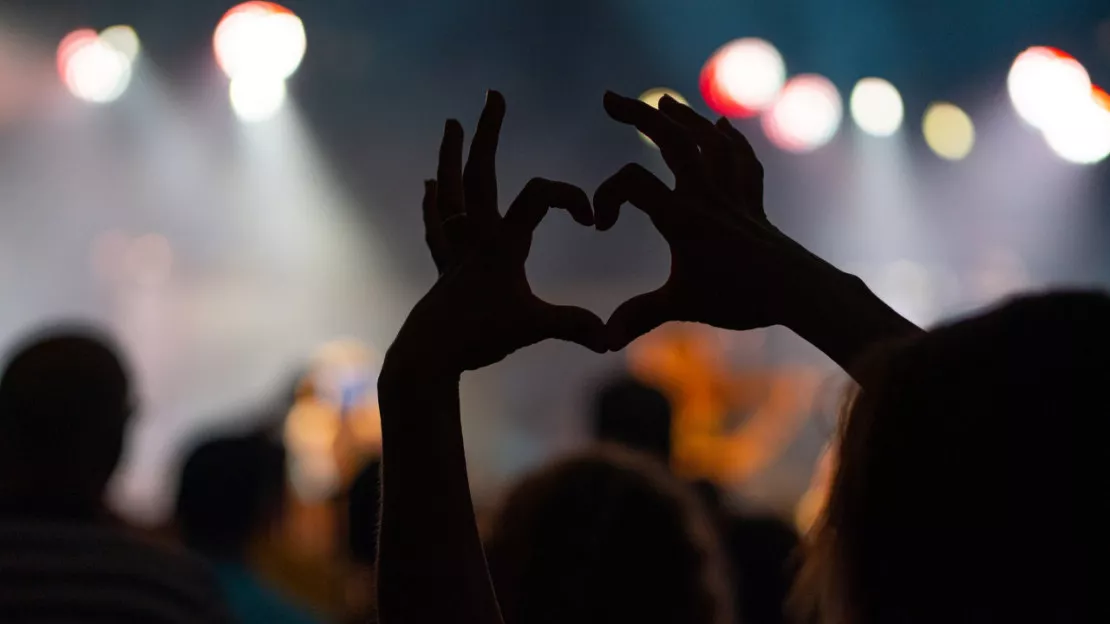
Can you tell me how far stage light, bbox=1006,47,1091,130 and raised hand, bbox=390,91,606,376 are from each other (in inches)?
180

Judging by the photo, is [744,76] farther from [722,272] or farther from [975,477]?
[975,477]

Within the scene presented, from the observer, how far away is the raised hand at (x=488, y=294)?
604 mm

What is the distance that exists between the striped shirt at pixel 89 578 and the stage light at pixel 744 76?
4.44 metres

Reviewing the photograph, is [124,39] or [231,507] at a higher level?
[124,39]

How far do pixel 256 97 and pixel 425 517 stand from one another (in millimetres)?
5354

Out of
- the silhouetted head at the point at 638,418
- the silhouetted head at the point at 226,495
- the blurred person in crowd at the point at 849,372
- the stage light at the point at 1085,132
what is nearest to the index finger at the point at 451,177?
the blurred person in crowd at the point at 849,372

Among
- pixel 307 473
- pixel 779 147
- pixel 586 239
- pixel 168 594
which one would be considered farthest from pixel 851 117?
pixel 168 594

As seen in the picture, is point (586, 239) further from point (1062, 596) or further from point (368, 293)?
point (1062, 596)

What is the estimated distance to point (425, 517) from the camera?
59 centimetres

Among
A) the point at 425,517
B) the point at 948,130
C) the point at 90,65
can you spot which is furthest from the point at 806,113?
the point at 425,517

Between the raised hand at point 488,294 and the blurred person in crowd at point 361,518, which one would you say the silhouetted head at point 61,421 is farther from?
the raised hand at point 488,294

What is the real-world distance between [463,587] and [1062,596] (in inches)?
11.9

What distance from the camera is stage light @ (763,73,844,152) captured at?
5223 millimetres

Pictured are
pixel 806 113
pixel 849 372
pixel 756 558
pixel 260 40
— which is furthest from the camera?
pixel 806 113
